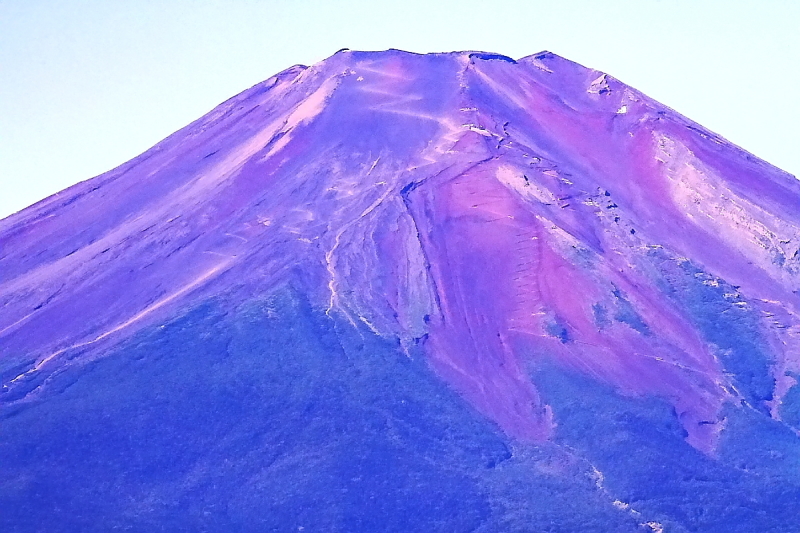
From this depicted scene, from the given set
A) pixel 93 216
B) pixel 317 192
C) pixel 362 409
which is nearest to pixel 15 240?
pixel 93 216

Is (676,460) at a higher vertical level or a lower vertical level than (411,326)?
lower

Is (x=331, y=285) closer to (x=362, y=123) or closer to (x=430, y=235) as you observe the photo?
(x=430, y=235)

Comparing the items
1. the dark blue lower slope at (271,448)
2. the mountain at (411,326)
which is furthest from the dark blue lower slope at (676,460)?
the dark blue lower slope at (271,448)

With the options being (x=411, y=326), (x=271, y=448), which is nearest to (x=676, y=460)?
(x=411, y=326)

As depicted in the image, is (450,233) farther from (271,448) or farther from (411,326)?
(271,448)

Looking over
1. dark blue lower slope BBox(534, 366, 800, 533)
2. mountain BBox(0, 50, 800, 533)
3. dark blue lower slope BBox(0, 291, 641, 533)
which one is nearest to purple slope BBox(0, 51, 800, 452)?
mountain BBox(0, 50, 800, 533)
